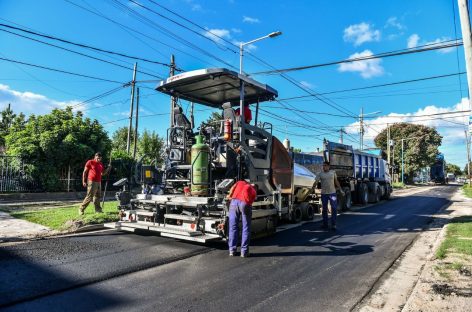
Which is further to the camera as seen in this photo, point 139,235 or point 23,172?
point 23,172

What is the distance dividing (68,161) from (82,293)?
14770 millimetres

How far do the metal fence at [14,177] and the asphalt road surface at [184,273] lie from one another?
1028 cm

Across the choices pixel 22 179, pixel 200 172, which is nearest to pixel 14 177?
pixel 22 179

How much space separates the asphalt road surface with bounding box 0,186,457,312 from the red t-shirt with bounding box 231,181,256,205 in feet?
3.17

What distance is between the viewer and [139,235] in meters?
7.53

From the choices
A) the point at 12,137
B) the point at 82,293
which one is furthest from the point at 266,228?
the point at 12,137

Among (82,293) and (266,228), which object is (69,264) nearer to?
(82,293)

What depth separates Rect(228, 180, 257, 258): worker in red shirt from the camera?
6.00 meters

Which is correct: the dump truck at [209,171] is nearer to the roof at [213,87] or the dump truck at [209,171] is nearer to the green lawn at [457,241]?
the roof at [213,87]

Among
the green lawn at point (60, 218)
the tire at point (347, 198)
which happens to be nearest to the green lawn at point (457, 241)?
the tire at point (347, 198)

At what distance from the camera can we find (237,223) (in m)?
6.04

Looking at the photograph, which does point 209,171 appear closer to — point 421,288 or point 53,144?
point 421,288

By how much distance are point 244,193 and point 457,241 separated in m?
4.46

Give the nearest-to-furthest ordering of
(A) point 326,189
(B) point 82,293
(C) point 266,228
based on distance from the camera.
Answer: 1. (B) point 82,293
2. (C) point 266,228
3. (A) point 326,189
